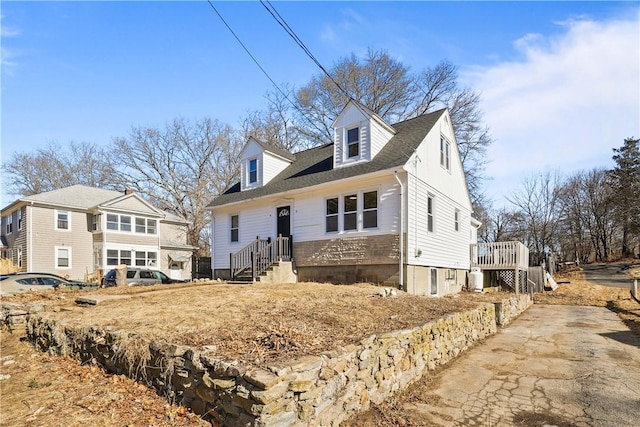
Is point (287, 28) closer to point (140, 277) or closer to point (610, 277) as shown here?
point (140, 277)

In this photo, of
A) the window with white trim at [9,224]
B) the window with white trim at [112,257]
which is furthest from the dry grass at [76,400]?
the window with white trim at [9,224]

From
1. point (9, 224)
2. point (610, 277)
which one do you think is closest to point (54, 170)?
point (9, 224)

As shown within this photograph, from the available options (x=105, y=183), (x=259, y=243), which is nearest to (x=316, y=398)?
(x=259, y=243)

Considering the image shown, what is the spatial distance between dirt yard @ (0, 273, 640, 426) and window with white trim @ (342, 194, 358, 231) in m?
4.89

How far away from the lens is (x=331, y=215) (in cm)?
1366

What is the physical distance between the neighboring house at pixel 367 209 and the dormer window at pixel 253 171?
369mm

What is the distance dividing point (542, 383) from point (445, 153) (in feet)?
36.2

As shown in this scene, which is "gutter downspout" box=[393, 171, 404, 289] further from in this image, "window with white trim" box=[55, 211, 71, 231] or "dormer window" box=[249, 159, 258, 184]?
"window with white trim" box=[55, 211, 71, 231]

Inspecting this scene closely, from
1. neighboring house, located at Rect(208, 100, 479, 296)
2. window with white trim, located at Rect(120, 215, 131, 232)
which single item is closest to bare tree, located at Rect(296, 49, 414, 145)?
neighboring house, located at Rect(208, 100, 479, 296)

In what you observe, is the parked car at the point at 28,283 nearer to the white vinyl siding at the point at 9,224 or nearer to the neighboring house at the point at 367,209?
the neighboring house at the point at 367,209

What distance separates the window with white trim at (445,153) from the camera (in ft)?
49.3

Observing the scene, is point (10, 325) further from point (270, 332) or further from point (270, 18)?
point (270, 18)

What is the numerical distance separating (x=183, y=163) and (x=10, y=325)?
2514cm

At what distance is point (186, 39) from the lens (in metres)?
8.58
